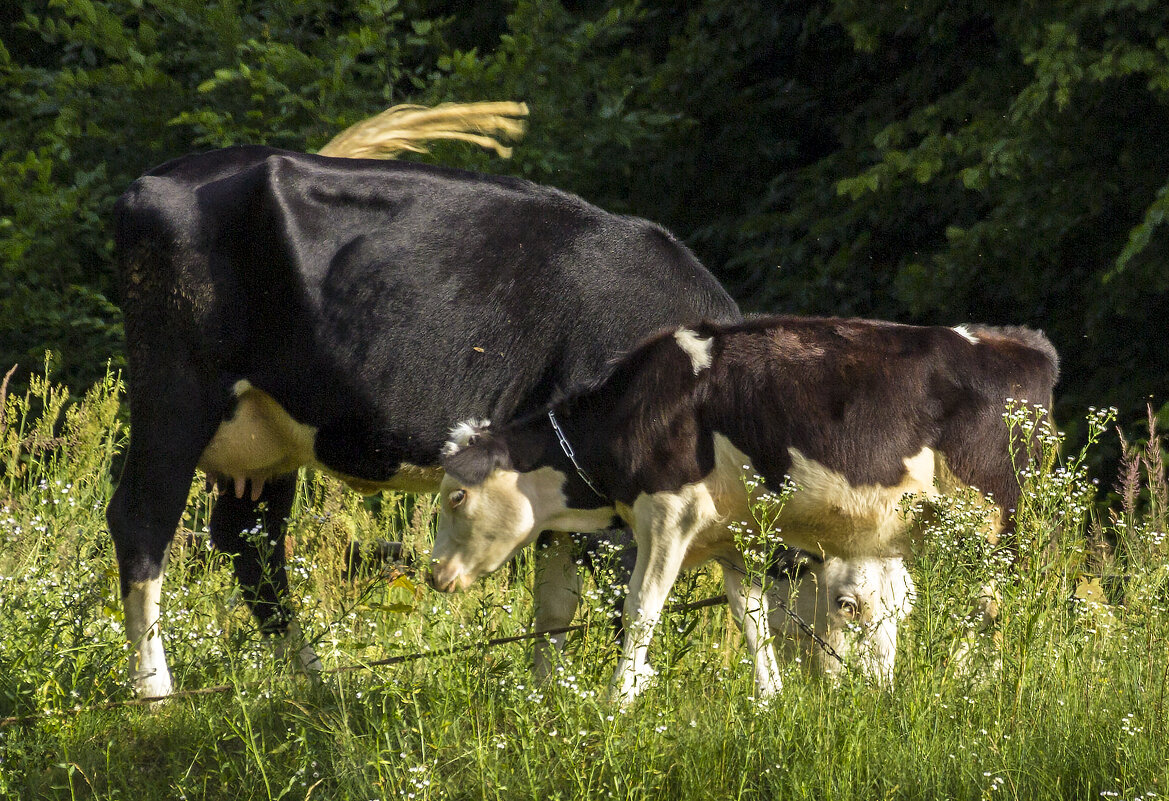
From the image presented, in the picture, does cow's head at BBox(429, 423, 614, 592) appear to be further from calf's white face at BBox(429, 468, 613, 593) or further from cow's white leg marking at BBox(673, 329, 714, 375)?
cow's white leg marking at BBox(673, 329, 714, 375)

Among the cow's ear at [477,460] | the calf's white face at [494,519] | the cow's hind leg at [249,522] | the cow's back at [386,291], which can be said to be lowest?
the cow's hind leg at [249,522]

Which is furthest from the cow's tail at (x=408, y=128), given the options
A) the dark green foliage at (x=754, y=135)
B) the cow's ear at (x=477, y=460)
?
the dark green foliage at (x=754, y=135)

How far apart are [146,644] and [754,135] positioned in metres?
7.13

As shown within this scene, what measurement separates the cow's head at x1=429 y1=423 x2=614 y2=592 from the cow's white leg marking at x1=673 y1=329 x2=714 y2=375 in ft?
1.58

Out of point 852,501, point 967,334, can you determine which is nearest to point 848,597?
point 852,501

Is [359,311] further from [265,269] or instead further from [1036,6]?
[1036,6]

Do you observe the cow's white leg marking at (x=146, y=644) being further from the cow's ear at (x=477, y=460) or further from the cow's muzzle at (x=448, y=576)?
the cow's ear at (x=477, y=460)

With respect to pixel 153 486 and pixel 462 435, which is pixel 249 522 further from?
pixel 462 435

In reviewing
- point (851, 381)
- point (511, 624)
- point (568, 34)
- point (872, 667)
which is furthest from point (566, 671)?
point (568, 34)

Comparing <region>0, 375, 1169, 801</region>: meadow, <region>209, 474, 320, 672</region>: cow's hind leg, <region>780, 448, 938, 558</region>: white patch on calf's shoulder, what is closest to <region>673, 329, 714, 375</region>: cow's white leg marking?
<region>780, 448, 938, 558</region>: white patch on calf's shoulder

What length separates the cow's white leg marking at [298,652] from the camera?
14.2ft

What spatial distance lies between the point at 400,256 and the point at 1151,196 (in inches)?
189

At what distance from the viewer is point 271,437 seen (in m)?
5.19

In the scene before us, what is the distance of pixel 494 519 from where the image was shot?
413 centimetres
